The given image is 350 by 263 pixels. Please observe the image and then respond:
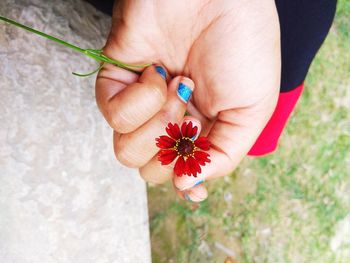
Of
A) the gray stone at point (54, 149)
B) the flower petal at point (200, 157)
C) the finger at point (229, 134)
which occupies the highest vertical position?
the flower petal at point (200, 157)

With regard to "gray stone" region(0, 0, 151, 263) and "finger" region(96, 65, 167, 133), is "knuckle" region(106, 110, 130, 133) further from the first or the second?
"gray stone" region(0, 0, 151, 263)

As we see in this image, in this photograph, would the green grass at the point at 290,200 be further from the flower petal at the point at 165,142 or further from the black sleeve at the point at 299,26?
the flower petal at the point at 165,142

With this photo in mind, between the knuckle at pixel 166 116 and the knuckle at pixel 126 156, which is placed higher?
the knuckle at pixel 166 116

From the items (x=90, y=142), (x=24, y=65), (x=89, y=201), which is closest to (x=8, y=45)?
(x=24, y=65)

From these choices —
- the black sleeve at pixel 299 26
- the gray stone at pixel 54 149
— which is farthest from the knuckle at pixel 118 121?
the black sleeve at pixel 299 26

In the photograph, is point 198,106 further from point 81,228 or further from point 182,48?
point 81,228

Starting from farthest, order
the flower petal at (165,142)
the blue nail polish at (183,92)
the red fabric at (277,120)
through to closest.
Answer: the red fabric at (277,120), the blue nail polish at (183,92), the flower petal at (165,142)

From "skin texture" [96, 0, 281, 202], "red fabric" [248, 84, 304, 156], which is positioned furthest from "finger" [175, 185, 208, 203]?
"red fabric" [248, 84, 304, 156]

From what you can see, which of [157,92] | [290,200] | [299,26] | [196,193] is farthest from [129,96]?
[290,200]
